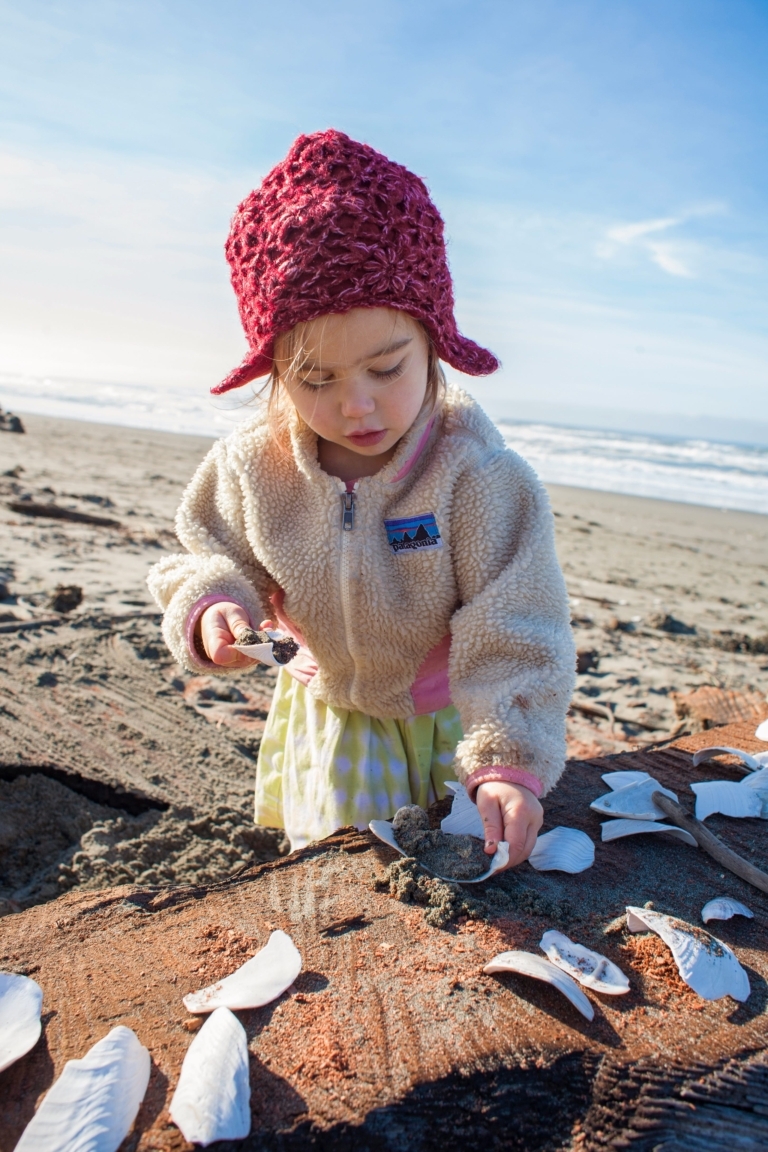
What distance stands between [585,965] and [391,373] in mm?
1269

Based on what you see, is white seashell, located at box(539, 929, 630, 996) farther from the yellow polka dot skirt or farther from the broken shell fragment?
the yellow polka dot skirt

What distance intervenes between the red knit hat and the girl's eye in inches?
5.1

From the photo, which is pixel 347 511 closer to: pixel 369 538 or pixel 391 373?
pixel 369 538

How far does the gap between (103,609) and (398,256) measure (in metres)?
3.18

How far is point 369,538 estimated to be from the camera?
211 centimetres

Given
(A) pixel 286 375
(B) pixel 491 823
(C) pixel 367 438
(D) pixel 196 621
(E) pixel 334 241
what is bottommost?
(B) pixel 491 823

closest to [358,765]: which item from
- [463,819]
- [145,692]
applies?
[463,819]

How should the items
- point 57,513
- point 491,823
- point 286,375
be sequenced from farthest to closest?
point 57,513
point 286,375
point 491,823

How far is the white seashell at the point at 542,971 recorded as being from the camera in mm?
1306

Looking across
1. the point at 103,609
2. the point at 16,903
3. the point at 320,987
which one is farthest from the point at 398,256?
the point at 103,609

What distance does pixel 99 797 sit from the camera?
274 centimetres

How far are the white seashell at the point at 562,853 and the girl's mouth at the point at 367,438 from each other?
3.19 ft

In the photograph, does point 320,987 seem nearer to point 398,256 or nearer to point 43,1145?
point 43,1145

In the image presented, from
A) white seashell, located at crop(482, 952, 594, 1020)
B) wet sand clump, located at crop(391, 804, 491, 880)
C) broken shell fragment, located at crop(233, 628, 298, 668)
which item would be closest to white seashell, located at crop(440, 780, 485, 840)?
wet sand clump, located at crop(391, 804, 491, 880)
